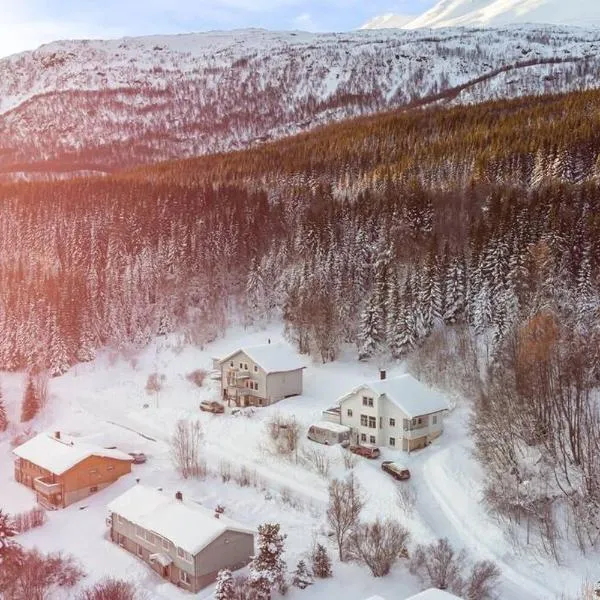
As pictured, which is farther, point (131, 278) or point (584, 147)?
point (131, 278)

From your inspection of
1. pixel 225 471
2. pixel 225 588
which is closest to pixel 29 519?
pixel 225 471

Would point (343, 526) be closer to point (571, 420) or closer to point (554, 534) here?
point (554, 534)

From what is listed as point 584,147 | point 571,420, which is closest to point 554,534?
point 571,420

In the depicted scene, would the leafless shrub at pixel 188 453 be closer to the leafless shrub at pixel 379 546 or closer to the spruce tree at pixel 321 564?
the spruce tree at pixel 321 564

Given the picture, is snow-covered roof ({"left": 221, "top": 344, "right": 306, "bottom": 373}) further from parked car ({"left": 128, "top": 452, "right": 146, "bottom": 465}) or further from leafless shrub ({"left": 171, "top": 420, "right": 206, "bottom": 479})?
parked car ({"left": 128, "top": 452, "right": 146, "bottom": 465})

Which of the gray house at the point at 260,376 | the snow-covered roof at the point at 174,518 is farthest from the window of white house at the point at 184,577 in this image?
the gray house at the point at 260,376

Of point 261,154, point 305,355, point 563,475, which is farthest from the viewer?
point 261,154
